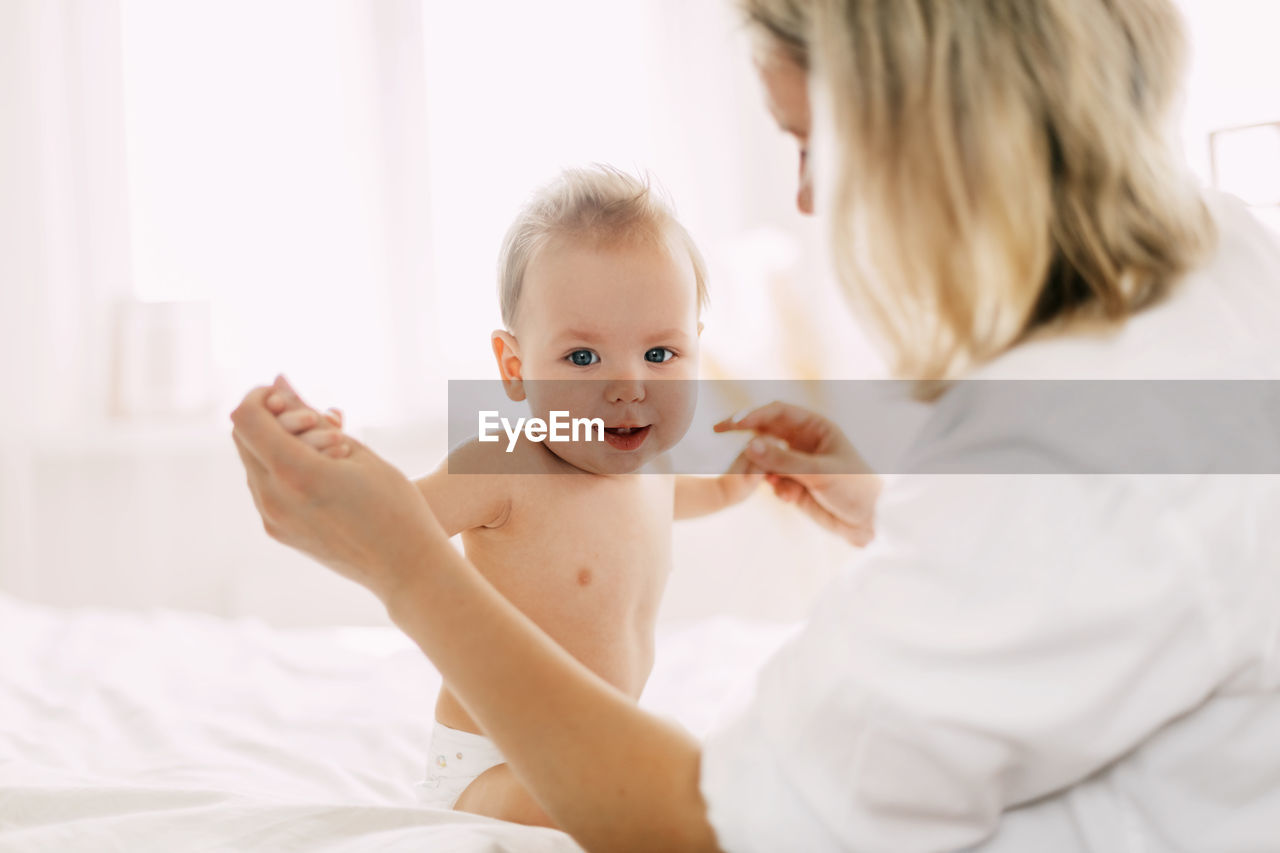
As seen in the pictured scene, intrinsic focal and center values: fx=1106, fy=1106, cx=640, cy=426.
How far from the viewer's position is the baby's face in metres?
1.11

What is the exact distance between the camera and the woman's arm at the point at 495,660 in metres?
0.62

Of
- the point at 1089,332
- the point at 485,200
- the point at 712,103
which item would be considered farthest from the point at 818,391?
the point at 1089,332

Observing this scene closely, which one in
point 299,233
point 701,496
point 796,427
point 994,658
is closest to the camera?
point 994,658

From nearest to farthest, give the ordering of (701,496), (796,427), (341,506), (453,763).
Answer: (341,506)
(453,763)
(796,427)
(701,496)

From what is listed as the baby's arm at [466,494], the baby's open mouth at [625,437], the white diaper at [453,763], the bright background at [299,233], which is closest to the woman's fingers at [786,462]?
the baby's open mouth at [625,437]

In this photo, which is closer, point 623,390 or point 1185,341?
point 1185,341

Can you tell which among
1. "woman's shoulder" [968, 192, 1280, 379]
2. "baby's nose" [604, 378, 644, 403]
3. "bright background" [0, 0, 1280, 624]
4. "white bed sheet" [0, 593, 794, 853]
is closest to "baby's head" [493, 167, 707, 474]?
"baby's nose" [604, 378, 644, 403]

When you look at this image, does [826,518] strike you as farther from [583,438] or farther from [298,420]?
[298,420]

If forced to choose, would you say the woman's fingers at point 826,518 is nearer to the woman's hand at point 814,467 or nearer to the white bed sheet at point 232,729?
the woman's hand at point 814,467

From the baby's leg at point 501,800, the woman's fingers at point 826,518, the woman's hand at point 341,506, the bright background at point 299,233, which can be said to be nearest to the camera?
the woman's hand at point 341,506

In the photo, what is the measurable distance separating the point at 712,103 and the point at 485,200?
54 cm

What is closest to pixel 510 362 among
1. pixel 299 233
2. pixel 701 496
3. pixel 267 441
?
pixel 701 496

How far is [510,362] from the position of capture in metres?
1.20

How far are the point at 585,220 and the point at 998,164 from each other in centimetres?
59
